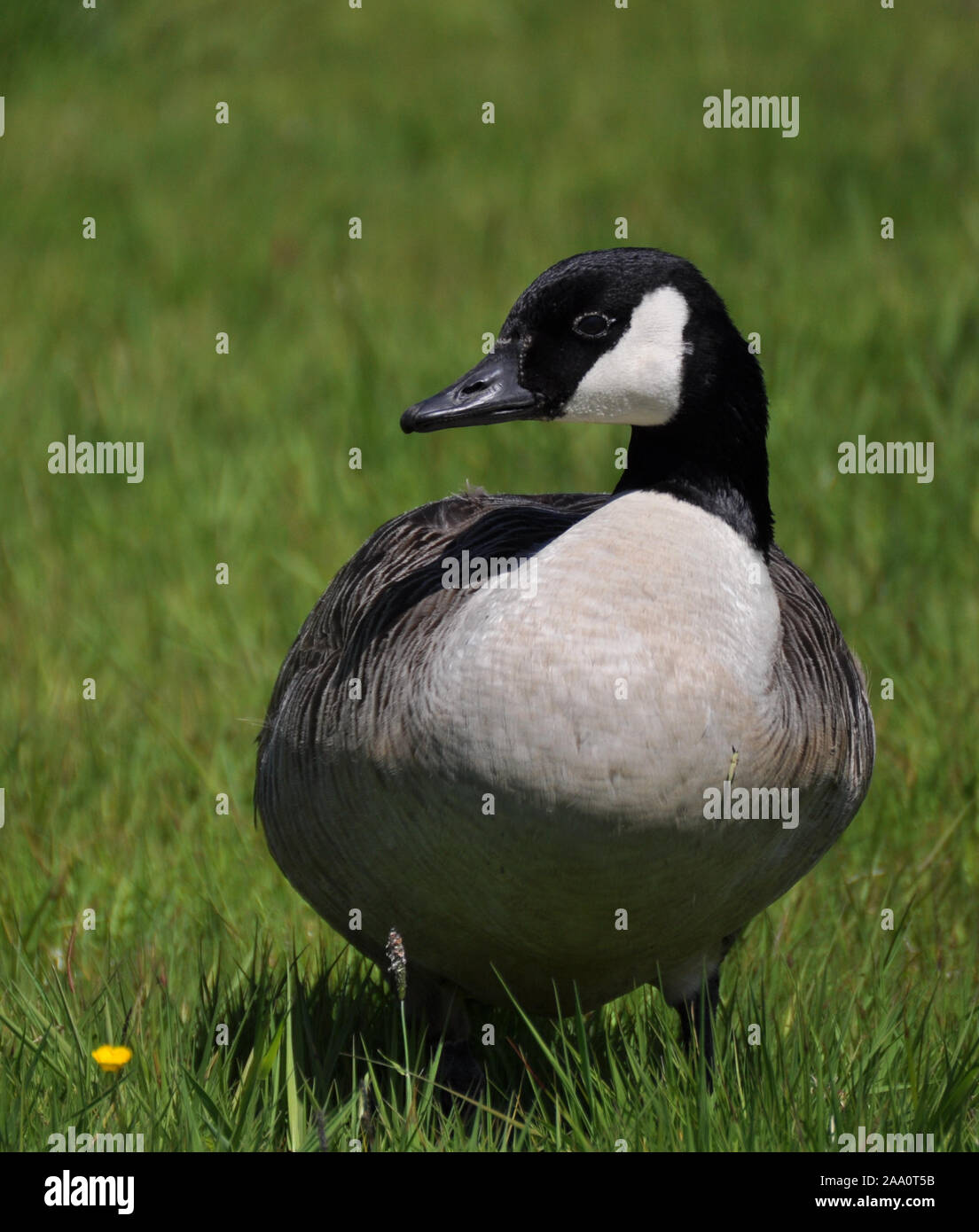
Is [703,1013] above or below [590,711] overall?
below

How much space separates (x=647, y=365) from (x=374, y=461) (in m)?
3.80

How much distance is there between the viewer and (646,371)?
134 inches

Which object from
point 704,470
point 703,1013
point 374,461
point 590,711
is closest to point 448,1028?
point 703,1013

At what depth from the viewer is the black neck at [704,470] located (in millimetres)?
3426

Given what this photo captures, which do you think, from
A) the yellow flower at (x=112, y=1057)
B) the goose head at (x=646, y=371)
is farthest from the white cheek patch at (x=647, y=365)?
the yellow flower at (x=112, y=1057)

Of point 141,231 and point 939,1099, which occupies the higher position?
point 141,231

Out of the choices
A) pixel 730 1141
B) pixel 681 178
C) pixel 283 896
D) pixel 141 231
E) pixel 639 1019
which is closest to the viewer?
pixel 730 1141

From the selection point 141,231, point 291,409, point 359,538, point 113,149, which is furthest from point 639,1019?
point 113,149

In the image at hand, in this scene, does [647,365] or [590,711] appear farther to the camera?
[647,365]

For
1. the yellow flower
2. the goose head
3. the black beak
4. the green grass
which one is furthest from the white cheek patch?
the yellow flower

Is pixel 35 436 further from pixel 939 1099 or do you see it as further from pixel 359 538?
pixel 939 1099

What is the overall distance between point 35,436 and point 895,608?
3.76 metres

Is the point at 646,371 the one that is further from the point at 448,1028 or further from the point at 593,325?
the point at 448,1028

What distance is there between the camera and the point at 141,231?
9781 millimetres
